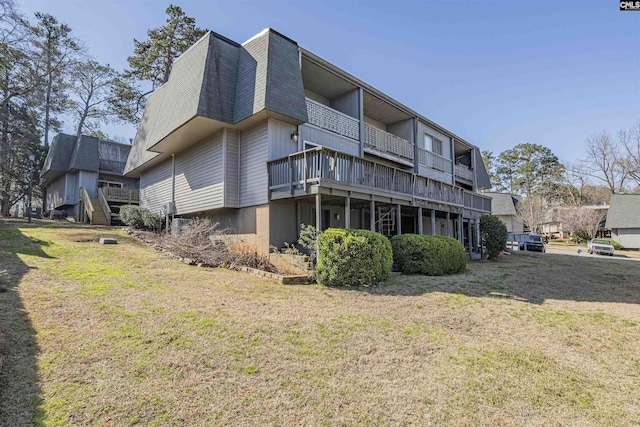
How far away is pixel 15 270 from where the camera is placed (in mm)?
7617

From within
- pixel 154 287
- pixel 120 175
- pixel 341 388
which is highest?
pixel 120 175

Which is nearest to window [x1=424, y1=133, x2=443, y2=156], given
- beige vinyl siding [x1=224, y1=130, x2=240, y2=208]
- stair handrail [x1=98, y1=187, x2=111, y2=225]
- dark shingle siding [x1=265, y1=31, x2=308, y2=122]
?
dark shingle siding [x1=265, y1=31, x2=308, y2=122]

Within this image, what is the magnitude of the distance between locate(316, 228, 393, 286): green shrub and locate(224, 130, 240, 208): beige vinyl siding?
4933mm

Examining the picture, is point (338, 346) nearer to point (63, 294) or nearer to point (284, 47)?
point (63, 294)

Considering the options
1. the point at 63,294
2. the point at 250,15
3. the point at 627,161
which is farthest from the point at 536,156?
the point at 63,294

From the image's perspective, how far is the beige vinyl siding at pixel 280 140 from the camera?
11.1 m

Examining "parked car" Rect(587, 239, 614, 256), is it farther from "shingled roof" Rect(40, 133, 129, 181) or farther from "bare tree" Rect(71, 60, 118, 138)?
"bare tree" Rect(71, 60, 118, 138)

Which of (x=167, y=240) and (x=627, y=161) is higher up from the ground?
(x=627, y=161)

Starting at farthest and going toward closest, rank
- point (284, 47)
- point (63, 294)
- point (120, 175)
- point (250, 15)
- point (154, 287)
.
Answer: point (120, 175), point (250, 15), point (284, 47), point (154, 287), point (63, 294)

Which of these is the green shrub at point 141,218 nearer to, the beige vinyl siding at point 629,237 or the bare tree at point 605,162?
the beige vinyl siding at point 629,237

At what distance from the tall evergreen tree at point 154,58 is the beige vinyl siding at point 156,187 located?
1296 centimetres

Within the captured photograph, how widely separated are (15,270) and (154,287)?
11.5 feet

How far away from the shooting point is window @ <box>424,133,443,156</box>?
19.5m

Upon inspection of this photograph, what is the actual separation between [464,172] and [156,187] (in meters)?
20.2
